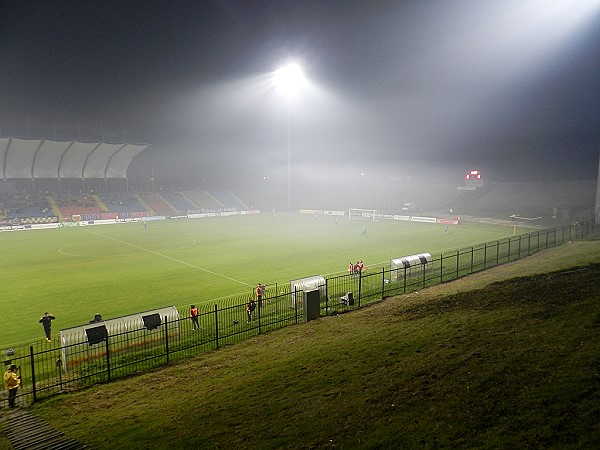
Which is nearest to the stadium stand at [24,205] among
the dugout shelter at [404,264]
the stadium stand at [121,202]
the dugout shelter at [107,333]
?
the stadium stand at [121,202]

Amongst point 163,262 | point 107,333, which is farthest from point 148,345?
point 163,262

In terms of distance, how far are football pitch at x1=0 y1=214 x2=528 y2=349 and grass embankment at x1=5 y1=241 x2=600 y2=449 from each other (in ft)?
31.1

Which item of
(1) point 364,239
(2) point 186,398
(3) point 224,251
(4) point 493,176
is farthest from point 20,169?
(4) point 493,176

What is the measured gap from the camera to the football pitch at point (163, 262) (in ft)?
74.5

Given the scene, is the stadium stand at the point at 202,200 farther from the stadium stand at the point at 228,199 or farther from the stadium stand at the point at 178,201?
the stadium stand at the point at 228,199

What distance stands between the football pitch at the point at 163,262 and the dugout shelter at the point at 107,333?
4.83 meters

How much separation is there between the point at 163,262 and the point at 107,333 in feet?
68.8

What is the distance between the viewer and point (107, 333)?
48.0 ft

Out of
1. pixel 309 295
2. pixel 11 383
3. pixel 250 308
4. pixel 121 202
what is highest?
pixel 121 202

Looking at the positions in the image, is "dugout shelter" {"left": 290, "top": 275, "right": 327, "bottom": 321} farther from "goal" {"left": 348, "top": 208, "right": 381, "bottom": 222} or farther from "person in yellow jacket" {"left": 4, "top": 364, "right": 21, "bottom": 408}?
"goal" {"left": 348, "top": 208, "right": 381, "bottom": 222}

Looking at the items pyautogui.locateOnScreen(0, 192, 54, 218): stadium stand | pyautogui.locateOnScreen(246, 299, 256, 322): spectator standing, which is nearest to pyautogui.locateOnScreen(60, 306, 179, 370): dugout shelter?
pyautogui.locateOnScreen(246, 299, 256, 322): spectator standing

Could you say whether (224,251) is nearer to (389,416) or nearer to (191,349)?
(191,349)

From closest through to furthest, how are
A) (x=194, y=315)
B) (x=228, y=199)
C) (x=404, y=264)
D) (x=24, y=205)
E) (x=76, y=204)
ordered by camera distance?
(x=194, y=315) < (x=404, y=264) < (x=24, y=205) < (x=76, y=204) < (x=228, y=199)

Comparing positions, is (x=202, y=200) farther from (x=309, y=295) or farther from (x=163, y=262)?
(x=309, y=295)
